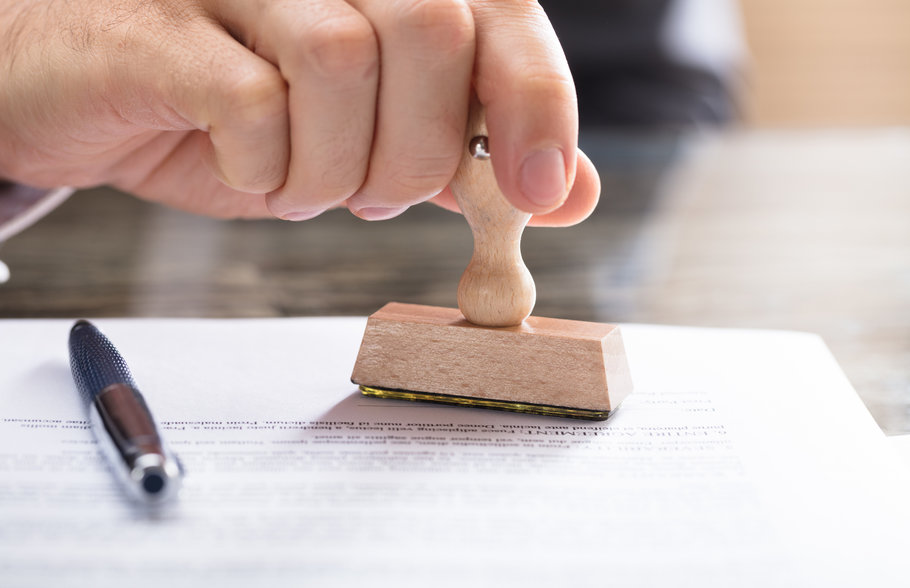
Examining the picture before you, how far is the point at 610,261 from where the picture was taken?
2.91 ft

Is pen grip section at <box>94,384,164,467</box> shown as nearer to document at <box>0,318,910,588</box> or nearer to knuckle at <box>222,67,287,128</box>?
document at <box>0,318,910,588</box>

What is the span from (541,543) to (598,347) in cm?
15

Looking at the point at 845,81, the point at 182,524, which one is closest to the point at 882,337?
the point at 182,524

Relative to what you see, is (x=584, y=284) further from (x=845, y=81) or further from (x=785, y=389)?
(x=845, y=81)

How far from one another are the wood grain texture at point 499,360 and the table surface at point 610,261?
0.58ft

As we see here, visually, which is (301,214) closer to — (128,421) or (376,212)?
(376,212)

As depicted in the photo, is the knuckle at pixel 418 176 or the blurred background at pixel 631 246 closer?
the knuckle at pixel 418 176

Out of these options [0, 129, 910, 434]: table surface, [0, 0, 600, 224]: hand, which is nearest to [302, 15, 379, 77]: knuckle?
[0, 0, 600, 224]: hand

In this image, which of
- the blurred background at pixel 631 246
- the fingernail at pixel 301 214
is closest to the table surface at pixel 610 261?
the blurred background at pixel 631 246

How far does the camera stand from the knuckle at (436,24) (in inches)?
18.7

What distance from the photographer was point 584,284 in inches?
31.6

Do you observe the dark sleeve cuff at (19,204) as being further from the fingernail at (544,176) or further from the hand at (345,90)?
the fingernail at (544,176)

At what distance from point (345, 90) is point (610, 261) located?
0.47 metres

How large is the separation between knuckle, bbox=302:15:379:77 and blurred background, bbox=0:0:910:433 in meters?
0.27
